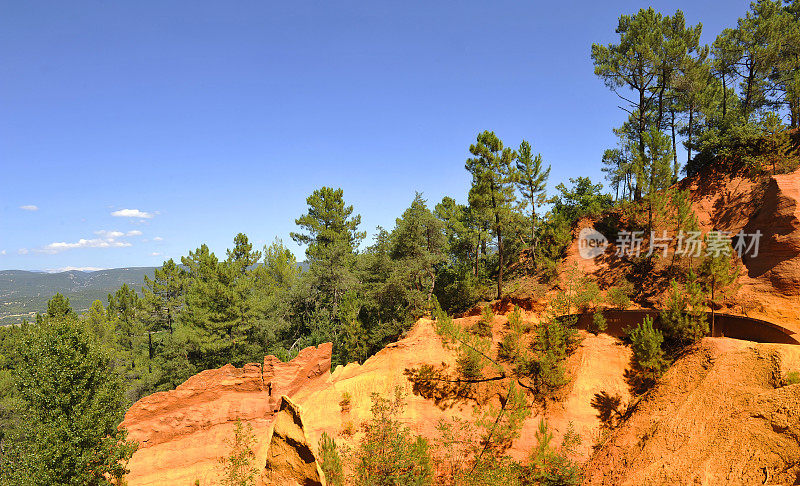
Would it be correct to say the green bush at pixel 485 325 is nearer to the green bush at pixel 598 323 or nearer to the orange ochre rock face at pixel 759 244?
the green bush at pixel 598 323

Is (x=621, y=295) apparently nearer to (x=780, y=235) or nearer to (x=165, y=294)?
(x=780, y=235)

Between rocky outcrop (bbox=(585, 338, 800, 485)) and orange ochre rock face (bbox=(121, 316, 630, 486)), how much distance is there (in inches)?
67.7

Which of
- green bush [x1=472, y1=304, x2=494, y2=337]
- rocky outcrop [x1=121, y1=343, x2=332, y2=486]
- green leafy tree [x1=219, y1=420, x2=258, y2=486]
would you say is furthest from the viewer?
green bush [x1=472, y1=304, x2=494, y2=337]

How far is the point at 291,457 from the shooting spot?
12195 mm

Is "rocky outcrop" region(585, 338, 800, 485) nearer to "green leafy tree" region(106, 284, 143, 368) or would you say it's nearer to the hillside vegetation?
the hillside vegetation

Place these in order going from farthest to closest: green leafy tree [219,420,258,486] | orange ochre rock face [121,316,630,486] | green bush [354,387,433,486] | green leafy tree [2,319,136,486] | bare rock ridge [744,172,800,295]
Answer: bare rock ridge [744,172,800,295] → green leafy tree [219,420,258,486] → orange ochre rock face [121,316,630,486] → green leafy tree [2,319,136,486] → green bush [354,387,433,486]

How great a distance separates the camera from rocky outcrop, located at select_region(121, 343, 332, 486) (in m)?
17.1

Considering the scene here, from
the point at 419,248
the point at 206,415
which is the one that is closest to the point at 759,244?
the point at 419,248

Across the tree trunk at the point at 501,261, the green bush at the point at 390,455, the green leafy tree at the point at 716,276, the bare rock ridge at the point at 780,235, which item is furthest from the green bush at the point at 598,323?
the green bush at the point at 390,455

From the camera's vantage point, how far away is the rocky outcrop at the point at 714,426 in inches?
358

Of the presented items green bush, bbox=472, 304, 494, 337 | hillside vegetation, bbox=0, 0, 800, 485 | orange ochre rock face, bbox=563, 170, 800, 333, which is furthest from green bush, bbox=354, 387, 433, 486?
orange ochre rock face, bbox=563, 170, 800, 333

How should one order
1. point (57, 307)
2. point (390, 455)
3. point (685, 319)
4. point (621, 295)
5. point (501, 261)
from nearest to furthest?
point (390, 455), point (685, 319), point (621, 295), point (501, 261), point (57, 307)

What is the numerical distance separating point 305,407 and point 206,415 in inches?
311

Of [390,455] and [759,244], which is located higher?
[759,244]
